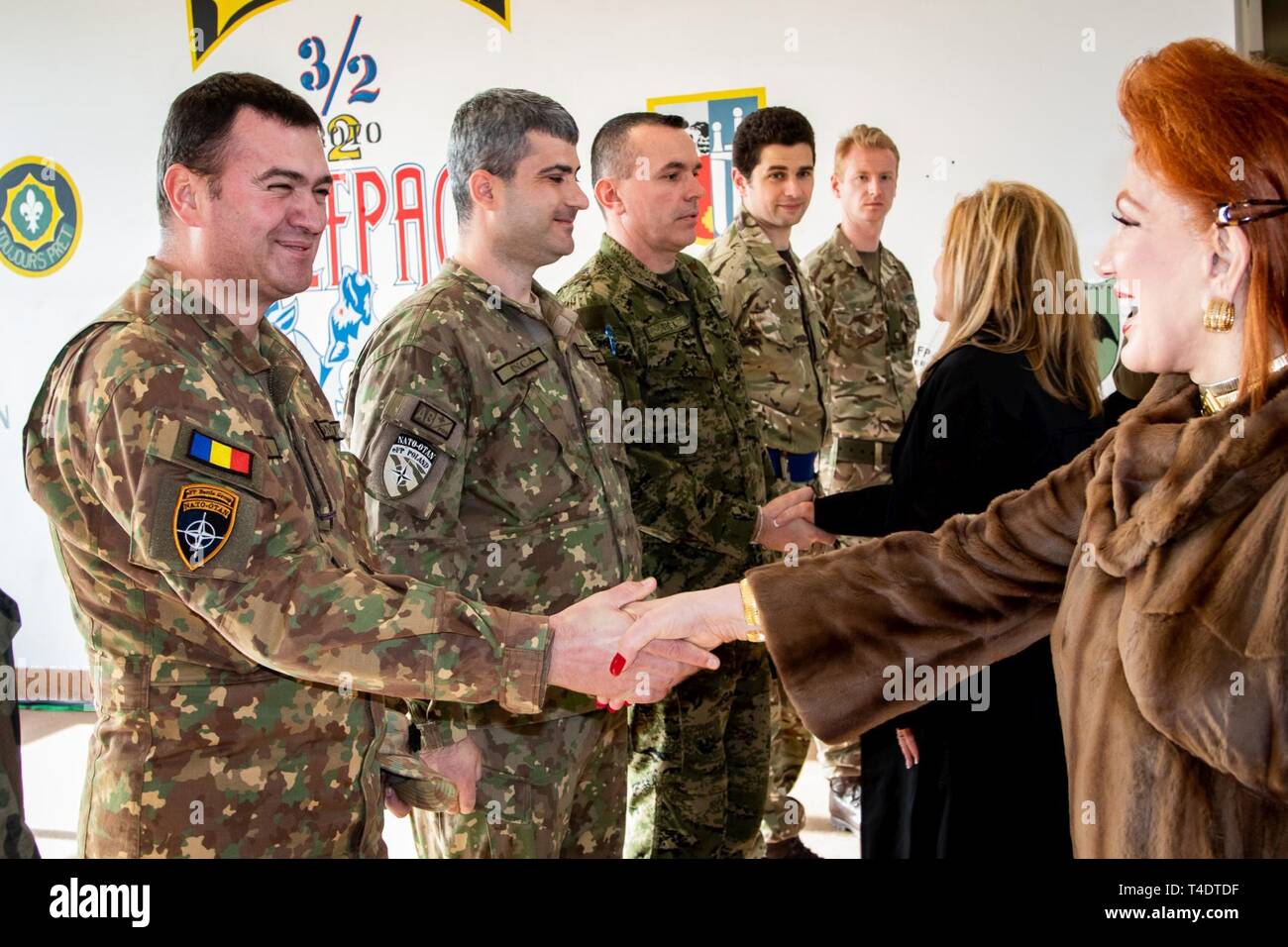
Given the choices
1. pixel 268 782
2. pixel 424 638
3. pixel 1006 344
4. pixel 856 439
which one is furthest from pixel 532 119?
pixel 856 439

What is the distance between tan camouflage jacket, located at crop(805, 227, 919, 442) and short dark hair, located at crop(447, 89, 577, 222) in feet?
7.11

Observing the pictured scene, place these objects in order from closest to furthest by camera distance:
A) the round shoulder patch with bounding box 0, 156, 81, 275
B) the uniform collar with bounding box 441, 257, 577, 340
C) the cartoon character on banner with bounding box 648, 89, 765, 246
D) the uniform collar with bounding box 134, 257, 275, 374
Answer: the uniform collar with bounding box 134, 257, 275, 374
the uniform collar with bounding box 441, 257, 577, 340
the cartoon character on banner with bounding box 648, 89, 765, 246
the round shoulder patch with bounding box 0, 156, 81, 275

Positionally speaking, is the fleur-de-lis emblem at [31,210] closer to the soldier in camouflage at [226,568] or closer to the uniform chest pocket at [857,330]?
the uniform chest pocket at [857,330]

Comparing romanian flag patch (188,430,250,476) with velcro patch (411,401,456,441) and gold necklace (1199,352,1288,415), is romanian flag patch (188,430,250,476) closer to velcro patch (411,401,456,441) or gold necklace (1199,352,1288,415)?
velcro patch (411,401,456,441)

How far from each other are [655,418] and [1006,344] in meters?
0.92

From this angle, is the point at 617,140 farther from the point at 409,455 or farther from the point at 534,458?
the point at 409,455

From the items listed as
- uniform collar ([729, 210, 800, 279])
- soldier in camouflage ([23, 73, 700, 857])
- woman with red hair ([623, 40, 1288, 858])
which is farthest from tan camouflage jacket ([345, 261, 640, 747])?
uniform collar ([729, 210, 800, 279])

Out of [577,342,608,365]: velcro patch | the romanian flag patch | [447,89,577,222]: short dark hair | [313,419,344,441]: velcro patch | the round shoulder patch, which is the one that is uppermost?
the round shoulder patch

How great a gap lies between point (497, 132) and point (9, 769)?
175 centimetres

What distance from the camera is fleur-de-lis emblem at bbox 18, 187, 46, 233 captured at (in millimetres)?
6246

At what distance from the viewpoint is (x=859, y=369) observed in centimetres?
483

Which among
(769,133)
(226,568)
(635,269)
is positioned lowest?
(226,568)

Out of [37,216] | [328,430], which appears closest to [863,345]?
[328,430]

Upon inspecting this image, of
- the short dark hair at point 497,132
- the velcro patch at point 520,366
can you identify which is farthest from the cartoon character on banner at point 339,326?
the velcro patch at point 520,366
